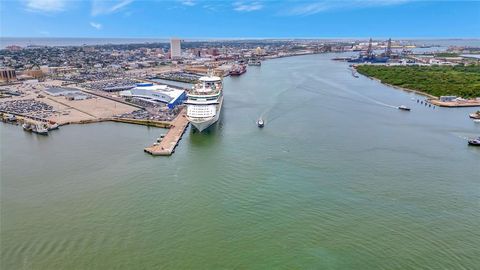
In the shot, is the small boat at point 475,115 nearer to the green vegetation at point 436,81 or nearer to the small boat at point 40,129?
the green vegetation at point 436,81

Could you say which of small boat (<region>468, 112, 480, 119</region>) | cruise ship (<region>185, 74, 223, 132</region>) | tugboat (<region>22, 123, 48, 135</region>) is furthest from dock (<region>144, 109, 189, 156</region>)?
small boat (<region>468, 112, 480, 119</region>)

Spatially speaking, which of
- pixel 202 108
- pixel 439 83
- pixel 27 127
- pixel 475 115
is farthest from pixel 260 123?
pixel 439 83

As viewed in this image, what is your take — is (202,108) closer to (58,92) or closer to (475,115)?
(58,92)

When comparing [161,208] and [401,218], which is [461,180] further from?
[161,208]

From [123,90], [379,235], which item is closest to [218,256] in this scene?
[379,235]

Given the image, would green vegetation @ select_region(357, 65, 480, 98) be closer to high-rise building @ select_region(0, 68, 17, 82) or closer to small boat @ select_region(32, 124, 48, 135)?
small boat @ select_region(32, 124, 48, 135)

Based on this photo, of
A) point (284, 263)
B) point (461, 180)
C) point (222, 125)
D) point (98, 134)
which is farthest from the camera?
point (222, 125)

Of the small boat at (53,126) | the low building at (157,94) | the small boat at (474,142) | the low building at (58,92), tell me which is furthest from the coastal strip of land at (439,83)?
the low building at (58,92)
